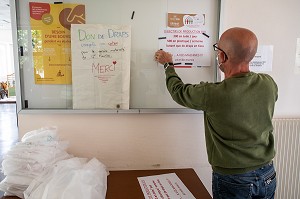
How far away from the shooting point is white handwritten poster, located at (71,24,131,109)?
1433 millimetres

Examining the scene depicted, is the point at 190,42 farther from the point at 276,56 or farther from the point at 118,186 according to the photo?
the point at 118,186

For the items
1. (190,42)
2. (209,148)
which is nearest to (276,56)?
(190,42)

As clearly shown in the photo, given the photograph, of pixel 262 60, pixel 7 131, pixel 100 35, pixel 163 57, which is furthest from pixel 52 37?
pixel 7 131

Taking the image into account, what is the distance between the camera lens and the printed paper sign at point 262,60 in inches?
64.1

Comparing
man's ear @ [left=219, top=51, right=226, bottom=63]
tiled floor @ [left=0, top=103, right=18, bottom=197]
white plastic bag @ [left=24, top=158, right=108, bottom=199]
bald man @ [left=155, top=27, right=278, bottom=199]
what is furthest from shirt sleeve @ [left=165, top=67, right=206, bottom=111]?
tiled floor @ [left=0, top=103, right=18, bottom=197]

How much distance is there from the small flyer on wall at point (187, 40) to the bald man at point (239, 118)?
40cm

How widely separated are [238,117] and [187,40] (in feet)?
2.30

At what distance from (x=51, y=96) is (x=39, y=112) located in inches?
5.0

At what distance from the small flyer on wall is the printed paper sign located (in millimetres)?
358

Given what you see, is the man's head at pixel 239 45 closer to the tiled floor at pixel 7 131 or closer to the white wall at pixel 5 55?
the tiled floor at pixel 7 131

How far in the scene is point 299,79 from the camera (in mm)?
1729

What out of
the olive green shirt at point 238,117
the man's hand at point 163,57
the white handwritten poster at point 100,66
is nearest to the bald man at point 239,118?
the olive green shirt at point 238,117

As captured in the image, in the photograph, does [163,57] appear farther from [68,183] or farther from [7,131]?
[7,131]

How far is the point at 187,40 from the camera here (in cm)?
152
